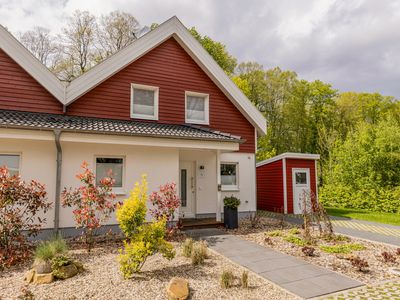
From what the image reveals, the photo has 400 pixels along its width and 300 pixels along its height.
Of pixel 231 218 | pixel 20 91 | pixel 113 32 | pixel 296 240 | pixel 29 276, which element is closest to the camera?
pixel 29 276

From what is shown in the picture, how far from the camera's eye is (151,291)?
16.1 feet

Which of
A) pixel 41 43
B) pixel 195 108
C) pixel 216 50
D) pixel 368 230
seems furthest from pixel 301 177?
pixel 41 43

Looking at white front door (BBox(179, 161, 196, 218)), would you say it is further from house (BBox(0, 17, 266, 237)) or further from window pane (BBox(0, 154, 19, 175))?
window pane (BBox(0, 154, 19, 175))

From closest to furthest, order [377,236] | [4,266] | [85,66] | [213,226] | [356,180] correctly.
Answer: [4,266] < [377,236] < [213,226] < [356,180] < [85,66]

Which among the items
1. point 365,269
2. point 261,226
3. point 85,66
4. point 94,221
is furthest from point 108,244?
point 85,66

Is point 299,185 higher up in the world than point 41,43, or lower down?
lower down

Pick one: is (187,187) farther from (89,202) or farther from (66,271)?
(66,271)

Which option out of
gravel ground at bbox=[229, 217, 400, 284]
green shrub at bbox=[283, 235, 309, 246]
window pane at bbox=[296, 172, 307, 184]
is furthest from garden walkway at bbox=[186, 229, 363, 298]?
window pane at bbox=[296, 172, 307, 184]

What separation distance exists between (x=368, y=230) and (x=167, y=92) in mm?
9540

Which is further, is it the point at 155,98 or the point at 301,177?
the point at 301,177

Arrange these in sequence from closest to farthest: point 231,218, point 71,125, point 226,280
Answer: point 226,280, point 71,125, point 231,218

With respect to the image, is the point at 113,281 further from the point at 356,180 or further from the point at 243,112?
the point at 356,180

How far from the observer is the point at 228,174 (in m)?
13.0

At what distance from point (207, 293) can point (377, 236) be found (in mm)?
7501
